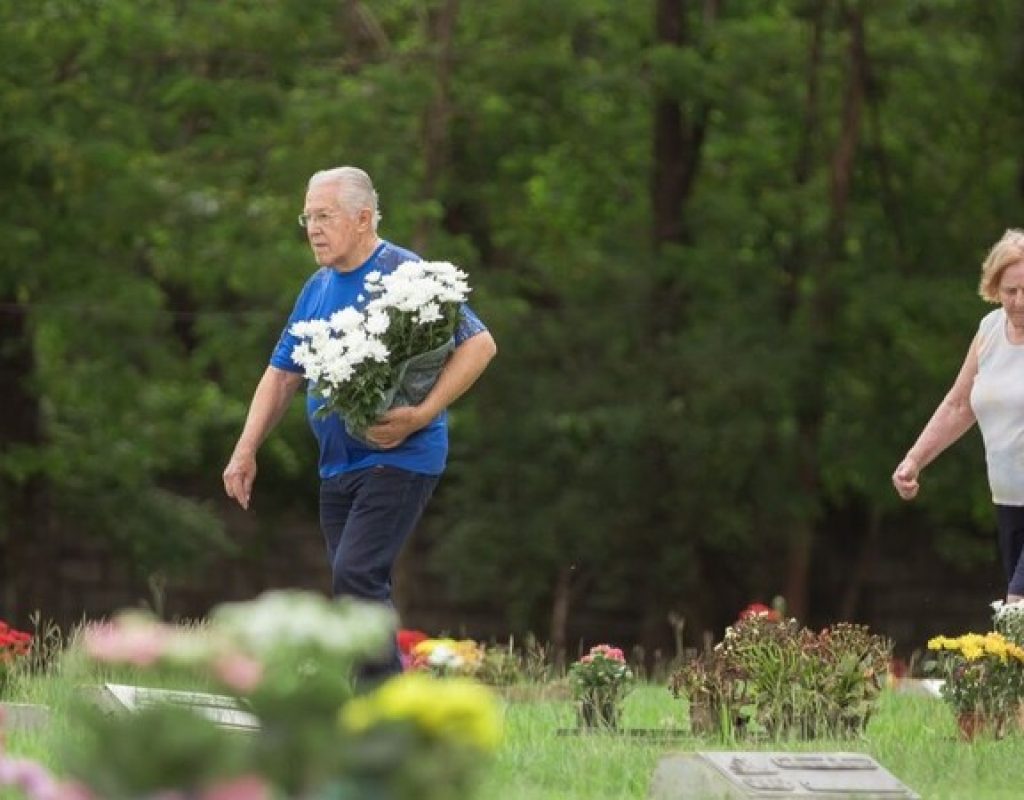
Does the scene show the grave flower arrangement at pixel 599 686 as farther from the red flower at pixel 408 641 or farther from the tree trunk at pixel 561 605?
the tree trunk at pixel 561 605

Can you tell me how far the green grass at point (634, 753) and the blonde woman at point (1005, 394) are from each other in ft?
2.35

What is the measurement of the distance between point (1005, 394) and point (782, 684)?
1310 millimetres

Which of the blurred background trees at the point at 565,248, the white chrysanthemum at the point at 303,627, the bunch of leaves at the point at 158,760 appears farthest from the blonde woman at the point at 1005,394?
the blurred background trees at the point at 565,248

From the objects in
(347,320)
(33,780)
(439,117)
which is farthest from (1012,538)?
(439,117)

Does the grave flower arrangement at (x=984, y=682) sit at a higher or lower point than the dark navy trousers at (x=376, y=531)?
lower

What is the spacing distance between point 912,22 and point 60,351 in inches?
320

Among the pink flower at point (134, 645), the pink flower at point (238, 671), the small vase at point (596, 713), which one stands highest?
the pink flower at point (134, 645)

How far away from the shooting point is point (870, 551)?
24531 millimetres

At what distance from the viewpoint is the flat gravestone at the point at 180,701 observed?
272 inches

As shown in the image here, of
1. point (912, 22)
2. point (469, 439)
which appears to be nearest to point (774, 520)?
point (469, 439)

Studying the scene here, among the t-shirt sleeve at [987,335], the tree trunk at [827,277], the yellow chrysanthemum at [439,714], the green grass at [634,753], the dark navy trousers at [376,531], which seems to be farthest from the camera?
the tree trunk at [827,277]

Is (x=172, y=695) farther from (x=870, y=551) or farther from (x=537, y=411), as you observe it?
(x=870, y=551)

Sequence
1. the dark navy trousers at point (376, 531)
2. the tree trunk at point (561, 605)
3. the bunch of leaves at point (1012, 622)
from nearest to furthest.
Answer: the dark navy trousers at point (376, 531) < the bunch of leaves at point (1012, 622) < the tree trunk at point (561, 605)

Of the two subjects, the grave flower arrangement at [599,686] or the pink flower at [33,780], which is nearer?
the pink flower at [33,780]
